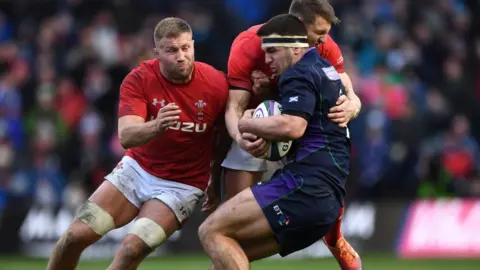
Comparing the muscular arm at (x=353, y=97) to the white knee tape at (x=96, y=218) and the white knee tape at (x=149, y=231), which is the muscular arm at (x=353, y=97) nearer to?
the white knee tape at (x=149, y=231)

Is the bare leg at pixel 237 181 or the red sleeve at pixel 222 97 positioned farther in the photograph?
the bare leg at pixel 237 181

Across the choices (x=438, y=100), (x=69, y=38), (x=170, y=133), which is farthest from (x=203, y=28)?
(x=170, y=133)

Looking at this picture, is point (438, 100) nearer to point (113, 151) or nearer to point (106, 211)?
point (113, 151)

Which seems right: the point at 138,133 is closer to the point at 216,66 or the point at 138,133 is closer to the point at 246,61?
the point at 246,61

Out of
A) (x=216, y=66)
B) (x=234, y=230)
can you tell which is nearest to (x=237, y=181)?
(x=234, y=230)

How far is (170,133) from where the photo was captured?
9.79 metres

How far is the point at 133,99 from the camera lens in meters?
9.66

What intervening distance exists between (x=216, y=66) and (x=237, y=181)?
8.60 metres

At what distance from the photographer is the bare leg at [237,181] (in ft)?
32.6

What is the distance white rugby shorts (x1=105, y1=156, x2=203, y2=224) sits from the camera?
9766mm

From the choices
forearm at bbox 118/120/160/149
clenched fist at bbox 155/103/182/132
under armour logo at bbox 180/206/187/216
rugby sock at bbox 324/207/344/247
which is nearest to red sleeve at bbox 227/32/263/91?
clenched fist at bbox 155/103/182/132

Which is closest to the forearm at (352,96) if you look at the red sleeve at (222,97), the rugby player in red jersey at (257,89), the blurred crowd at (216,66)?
the rugby player in red jersey at (257,89)

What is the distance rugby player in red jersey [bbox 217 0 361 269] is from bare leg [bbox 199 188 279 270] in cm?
53

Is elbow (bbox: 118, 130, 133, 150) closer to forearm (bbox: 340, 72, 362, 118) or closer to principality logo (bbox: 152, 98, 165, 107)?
principality logo (bbox: 152, 98, 165, 107)
